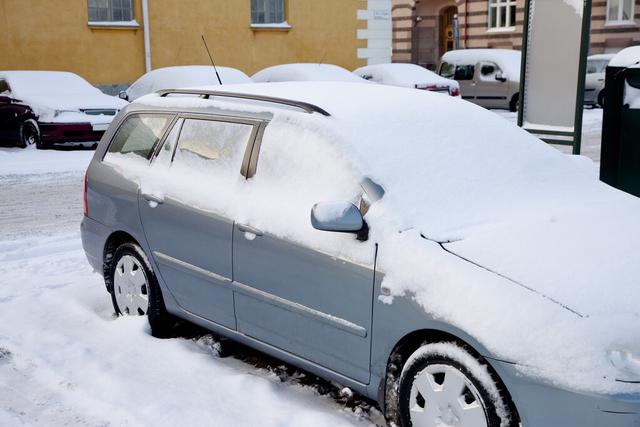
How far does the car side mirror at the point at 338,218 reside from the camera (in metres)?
3.45

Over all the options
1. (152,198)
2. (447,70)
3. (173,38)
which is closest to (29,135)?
(173,38)

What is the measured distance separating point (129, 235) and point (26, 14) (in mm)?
14890

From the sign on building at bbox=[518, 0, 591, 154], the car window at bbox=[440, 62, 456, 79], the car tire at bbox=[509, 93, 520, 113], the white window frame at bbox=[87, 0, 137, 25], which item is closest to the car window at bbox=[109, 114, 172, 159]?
the sign on building at bbox=[518, 0, 591, 154]

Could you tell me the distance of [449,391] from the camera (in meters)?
3.16

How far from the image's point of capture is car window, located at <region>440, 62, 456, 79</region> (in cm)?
2333

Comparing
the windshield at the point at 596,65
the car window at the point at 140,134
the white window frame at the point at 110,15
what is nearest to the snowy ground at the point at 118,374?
the car window at the point at 140,134

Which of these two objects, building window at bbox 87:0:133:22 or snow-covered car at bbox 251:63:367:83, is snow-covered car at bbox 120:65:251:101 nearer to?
snow-covered car at bbox 251:63:367:83

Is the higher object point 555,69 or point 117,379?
point 555,69

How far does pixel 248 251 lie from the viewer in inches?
159

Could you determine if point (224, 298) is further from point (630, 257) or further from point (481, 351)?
point (630, 257)

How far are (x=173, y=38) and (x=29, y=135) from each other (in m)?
7.13

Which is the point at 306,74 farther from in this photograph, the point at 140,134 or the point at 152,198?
the point at 152,198

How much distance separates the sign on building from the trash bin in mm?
1883

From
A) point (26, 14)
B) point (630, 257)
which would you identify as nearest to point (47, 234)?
point (630, 257)
